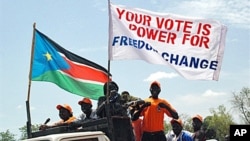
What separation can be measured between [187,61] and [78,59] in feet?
6.34

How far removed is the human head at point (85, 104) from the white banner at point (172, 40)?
0.95 m

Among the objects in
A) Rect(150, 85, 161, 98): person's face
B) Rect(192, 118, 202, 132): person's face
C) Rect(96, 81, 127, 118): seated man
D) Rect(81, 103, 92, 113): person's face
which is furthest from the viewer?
Rect(192, 118, 202, 132): person's face

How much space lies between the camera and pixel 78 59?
893 centimetres

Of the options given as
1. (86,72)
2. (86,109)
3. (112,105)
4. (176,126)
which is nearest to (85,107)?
(86,109)

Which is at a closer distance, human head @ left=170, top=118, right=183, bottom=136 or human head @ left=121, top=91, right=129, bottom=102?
human head @ left=121, top=91, right=129, bottom=102

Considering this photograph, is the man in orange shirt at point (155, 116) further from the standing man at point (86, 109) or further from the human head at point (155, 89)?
the standing man at point (86, 109)

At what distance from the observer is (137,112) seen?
7.62 m

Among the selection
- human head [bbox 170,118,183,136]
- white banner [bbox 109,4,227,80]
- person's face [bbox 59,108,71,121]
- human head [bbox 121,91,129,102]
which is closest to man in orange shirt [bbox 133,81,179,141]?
human head [bbox 121,91,129,102]

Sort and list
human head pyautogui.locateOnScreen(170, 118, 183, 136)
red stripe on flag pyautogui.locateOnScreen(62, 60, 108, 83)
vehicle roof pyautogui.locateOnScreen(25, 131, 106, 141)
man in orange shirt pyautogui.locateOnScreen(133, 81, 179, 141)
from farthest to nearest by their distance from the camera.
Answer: red stripe on flag pyautogui.locateOnScreen(62, 60, 108, 83) < human head pyautogui.locateOnScreen(170, 118, 183, 136) < man in orange shirt pyautogui.locateOnScreen(133, 81, 179, 141) < vehicle roof pyautogui.locateOnScreen(25, 131, 106, 141)

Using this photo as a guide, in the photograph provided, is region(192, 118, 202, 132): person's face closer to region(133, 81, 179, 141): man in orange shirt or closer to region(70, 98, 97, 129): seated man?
region(133, 81, 179, 141): man in orange shirt

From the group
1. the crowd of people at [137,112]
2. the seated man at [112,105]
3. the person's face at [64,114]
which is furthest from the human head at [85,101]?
the seated man at [112,105]

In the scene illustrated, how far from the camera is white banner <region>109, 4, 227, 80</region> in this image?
7.96m

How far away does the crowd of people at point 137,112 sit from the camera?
282 inches

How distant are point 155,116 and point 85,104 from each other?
3.80ft
